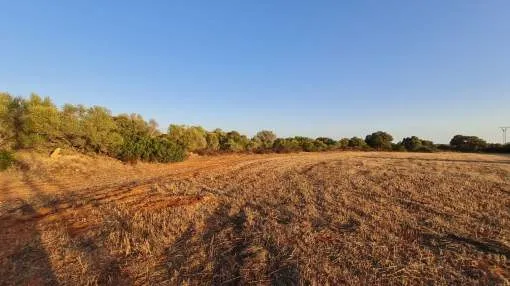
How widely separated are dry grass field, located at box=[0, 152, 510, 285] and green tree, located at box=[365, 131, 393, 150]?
72.9 feet

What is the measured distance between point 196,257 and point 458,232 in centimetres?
377

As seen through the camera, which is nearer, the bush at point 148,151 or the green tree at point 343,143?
the bush at point 148,151

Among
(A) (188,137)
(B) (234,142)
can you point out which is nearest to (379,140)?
(B) (234,142)

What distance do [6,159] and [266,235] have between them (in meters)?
13.9

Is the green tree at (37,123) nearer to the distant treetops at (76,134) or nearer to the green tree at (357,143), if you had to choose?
the distant treetops at (76,134)

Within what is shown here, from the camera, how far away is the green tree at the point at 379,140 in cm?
3091

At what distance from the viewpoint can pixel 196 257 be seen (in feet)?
14.7

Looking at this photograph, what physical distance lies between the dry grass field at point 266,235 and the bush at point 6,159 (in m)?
5.82

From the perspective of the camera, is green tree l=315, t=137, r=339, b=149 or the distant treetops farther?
green tree l=315, t=137, r=339, b=149

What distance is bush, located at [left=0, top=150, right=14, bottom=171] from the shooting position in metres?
14.1

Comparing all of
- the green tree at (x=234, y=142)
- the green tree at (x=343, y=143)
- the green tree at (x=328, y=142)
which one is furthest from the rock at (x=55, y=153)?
the green tree at (x=343, y=143)

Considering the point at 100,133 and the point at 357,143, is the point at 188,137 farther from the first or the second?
the point at 357,143

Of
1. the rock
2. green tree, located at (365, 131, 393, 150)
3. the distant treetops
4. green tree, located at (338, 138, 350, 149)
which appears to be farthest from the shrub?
the rock

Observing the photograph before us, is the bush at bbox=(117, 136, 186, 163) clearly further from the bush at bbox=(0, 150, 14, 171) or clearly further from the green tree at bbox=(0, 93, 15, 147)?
the bush at bbox=(0, 150, 14, 171)
